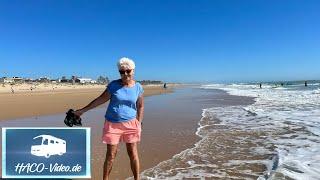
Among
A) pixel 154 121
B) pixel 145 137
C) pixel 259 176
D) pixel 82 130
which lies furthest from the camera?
pixel 154 121

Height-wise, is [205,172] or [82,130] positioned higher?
[82,130]

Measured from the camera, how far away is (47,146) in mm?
4676

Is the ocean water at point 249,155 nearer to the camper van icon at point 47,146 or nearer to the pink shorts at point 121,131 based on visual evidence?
the pink shorts at point 121,131

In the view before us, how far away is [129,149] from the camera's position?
4887 millimetres

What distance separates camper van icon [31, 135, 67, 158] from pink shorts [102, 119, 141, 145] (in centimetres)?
53

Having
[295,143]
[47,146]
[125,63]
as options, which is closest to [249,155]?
[295,143]

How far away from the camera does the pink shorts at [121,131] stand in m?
4.71

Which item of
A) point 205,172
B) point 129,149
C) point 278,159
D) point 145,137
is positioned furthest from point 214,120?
point 129,149

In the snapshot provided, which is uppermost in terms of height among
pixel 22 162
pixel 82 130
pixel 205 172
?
pixel 82 130

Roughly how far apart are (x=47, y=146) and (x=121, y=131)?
0.90m

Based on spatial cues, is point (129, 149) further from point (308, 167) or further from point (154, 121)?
point (154, 121)

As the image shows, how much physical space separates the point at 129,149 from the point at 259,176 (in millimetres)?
2090
